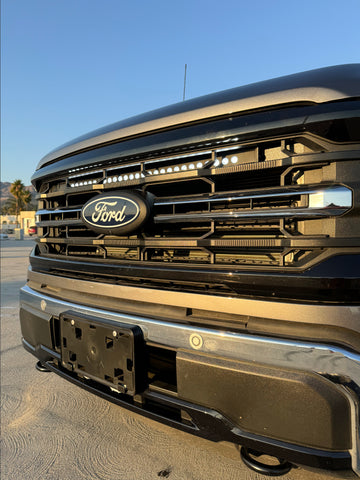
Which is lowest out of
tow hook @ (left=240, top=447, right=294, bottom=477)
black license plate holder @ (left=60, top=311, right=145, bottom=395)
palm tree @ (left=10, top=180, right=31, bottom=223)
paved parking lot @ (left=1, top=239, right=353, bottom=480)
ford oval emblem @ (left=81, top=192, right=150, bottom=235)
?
paved parking lot @ (left=1, top=239, right=353, bottom=480)

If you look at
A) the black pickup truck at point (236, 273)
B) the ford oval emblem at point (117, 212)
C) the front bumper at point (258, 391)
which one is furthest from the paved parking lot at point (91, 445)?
the ford oval emblem at point (117, 212)

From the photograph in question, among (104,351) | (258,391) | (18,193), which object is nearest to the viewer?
→ (258,391)

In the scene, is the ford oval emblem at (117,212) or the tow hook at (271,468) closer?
the tow hook at (271,468)

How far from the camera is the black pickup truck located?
109 cm

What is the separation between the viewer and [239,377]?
3.92 ft

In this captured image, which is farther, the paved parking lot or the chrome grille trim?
the paved parking lot

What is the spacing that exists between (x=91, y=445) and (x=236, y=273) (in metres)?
1.37

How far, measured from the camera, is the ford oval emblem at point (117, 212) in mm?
1492

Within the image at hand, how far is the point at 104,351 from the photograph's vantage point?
1.55 m

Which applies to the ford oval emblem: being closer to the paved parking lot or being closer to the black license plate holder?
the black license plate holder

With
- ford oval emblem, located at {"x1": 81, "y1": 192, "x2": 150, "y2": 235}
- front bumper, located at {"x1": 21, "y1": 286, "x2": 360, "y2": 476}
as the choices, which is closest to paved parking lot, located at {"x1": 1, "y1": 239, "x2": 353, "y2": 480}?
front bumper, located at {"x1": 21, "y1": 286, "x2": 360, "y2": 476}

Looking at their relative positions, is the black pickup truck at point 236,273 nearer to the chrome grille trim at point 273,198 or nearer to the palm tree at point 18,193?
the chrome grille trim at point 273,198

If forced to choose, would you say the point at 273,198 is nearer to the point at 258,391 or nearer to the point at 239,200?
the point at 239,200

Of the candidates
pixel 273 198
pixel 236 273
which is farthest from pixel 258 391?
pixel 273 198
